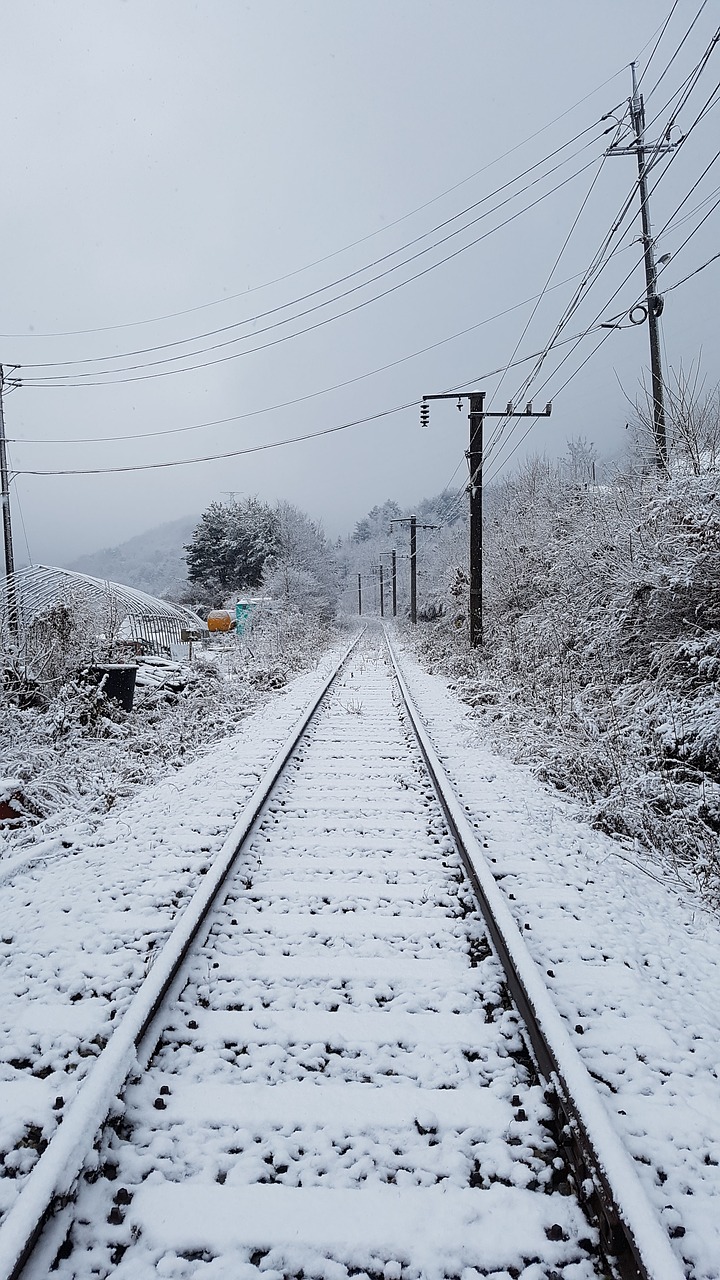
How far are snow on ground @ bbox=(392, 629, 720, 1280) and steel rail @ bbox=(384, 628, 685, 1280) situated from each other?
0.18 meters

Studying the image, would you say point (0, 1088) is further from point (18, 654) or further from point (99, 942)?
point (18, 654)

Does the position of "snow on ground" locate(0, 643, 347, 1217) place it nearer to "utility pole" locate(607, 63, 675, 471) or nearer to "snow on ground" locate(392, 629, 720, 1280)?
"snow on ground" locate(392, 629, 720, 1280)

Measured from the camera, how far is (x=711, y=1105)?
8.05 feet

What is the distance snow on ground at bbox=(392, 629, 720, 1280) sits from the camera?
2.15 metres

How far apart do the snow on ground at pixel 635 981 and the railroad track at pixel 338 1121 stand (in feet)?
0.75

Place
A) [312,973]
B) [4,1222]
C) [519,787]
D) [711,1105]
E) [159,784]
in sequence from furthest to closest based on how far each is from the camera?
[159,784], [519,787], [312,973], [711,1105], [4,1222]

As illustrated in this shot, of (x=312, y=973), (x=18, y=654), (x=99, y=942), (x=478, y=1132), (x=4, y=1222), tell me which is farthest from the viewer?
Result: (x=18, y=654)

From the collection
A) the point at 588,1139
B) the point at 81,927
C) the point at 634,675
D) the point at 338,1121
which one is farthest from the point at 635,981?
the point at 634,675

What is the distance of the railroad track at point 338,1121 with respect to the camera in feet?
6.14

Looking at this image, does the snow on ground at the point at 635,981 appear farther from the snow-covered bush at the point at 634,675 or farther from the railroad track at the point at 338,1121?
the snow-covered bush at the point at 634,675

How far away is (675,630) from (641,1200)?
264 inches

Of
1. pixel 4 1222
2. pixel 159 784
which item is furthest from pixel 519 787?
pixel 4 1222

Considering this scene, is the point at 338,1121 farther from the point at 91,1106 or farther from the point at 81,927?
the point at 81,927

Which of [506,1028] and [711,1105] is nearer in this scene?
[711,1105]
